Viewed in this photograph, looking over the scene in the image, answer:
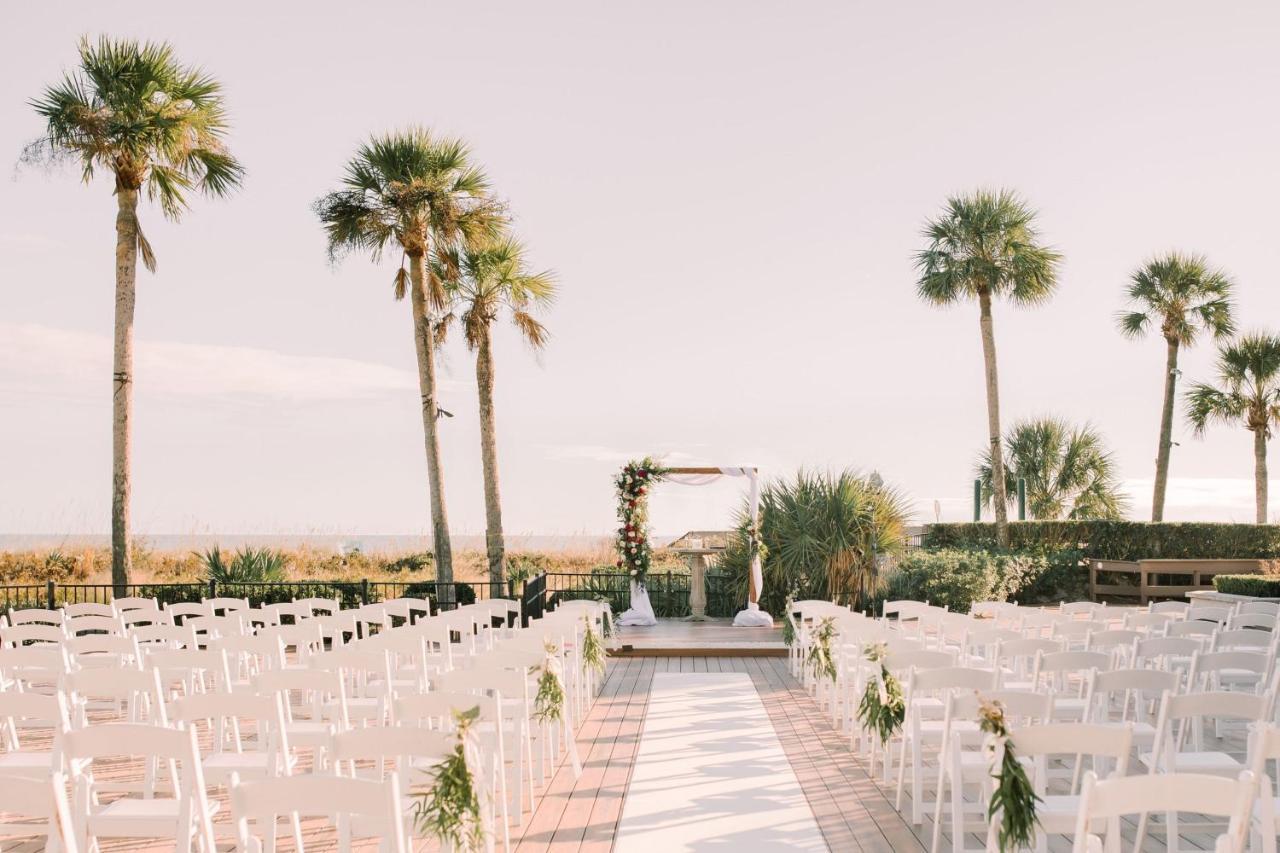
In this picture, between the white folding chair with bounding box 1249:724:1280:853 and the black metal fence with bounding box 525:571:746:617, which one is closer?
the white folding chair with bounding box 1249:724:1280:853

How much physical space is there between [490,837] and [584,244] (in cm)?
2680

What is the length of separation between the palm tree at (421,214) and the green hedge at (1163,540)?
41.8 feet

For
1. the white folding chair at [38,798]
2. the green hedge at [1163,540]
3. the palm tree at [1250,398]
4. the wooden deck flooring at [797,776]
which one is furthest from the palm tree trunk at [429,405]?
the palm tree at [1250,398]

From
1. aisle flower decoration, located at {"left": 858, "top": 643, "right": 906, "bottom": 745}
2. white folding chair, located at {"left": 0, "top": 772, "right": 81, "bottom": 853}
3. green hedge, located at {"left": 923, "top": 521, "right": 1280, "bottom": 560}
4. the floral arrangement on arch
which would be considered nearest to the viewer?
white folding chair, located at {"left": 0, "top": 772, "right": 81, "bottom": 853}

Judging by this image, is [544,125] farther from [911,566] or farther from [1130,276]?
[1130,276]

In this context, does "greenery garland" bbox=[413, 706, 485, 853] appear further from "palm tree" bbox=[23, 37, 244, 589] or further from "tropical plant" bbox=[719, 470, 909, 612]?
"palm tree" bbox=[23, 37, 244, 589]

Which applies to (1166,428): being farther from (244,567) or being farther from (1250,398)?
(244,567)

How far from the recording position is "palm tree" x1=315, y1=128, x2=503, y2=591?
18.3 meters

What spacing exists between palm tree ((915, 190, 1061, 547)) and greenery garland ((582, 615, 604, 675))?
17055 mm

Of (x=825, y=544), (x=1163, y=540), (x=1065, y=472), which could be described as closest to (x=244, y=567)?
(x=825, y=544)

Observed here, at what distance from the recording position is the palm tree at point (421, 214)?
722 inches

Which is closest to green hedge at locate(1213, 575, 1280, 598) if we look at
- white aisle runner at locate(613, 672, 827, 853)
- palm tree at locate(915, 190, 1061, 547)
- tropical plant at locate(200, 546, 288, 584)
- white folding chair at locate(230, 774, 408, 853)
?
palm tree at locate(915, 190, 1061, 547)

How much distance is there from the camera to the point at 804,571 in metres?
17.9

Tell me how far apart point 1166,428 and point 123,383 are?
960 inches
